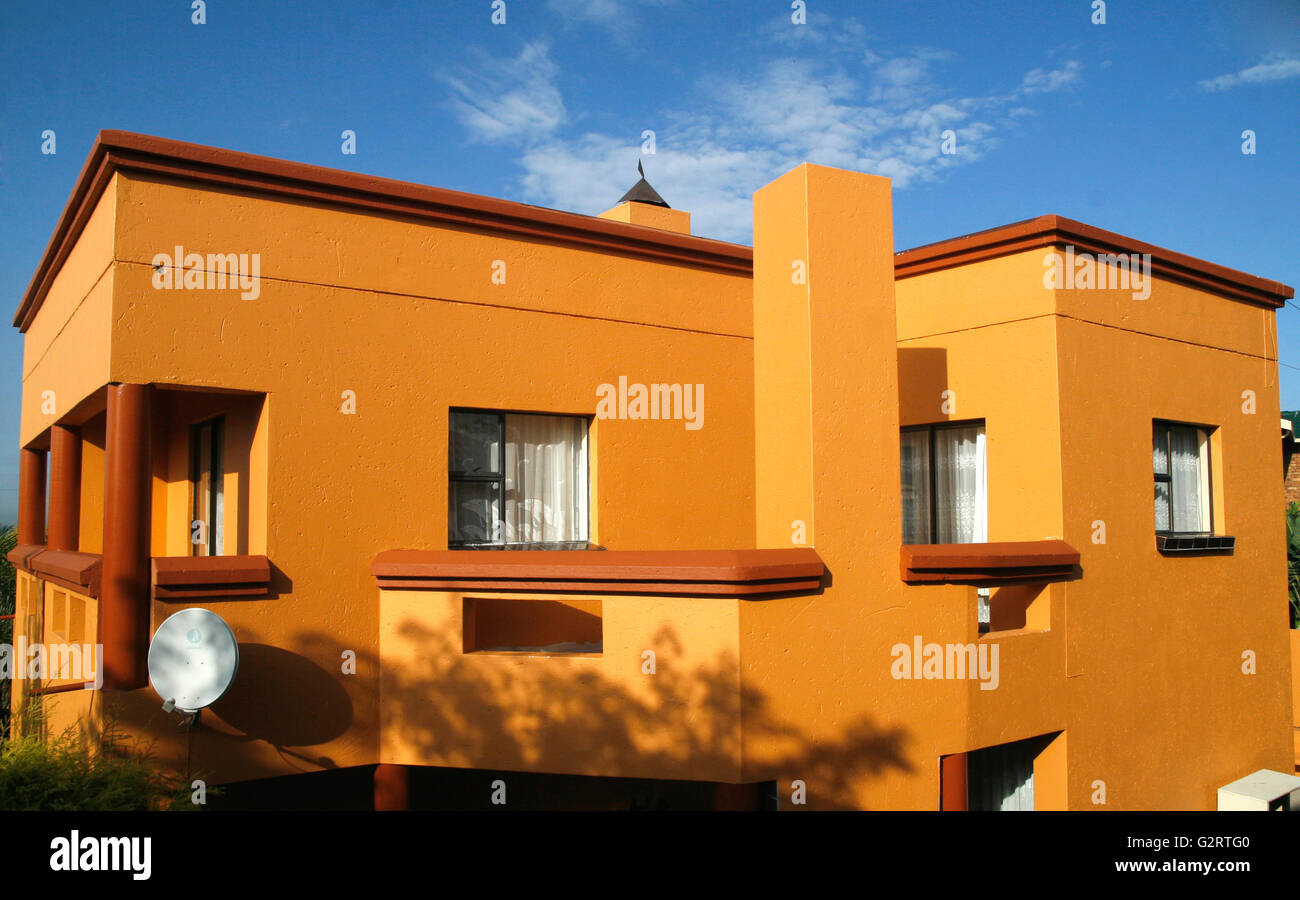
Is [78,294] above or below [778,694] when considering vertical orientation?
above

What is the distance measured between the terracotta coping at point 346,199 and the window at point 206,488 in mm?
1879

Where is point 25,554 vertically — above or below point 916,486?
below

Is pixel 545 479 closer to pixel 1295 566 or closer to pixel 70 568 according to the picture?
pixel 70 568

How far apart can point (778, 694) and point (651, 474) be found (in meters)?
2.75

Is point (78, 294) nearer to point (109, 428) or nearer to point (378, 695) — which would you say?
point (109, 428)

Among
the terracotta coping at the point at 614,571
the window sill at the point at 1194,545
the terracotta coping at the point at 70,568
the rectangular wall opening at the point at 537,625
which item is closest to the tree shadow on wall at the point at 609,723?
the terracotta coping at the point at 614,571

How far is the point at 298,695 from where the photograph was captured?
6906 mm

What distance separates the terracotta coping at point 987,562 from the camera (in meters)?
7.21

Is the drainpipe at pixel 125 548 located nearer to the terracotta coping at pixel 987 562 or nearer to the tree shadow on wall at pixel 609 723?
the tree shadow on wall at pixel 609 723

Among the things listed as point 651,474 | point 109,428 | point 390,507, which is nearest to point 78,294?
point 109,428

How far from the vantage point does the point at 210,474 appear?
330 inches

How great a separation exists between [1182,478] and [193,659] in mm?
9421

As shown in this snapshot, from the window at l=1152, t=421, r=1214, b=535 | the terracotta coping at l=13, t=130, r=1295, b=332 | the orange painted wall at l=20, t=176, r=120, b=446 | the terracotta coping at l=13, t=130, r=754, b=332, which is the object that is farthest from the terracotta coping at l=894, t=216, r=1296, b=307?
the orange painted wall at l=20, t=176, r=120, b=446

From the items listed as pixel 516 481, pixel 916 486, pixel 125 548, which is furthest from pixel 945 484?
pixel 125 548
